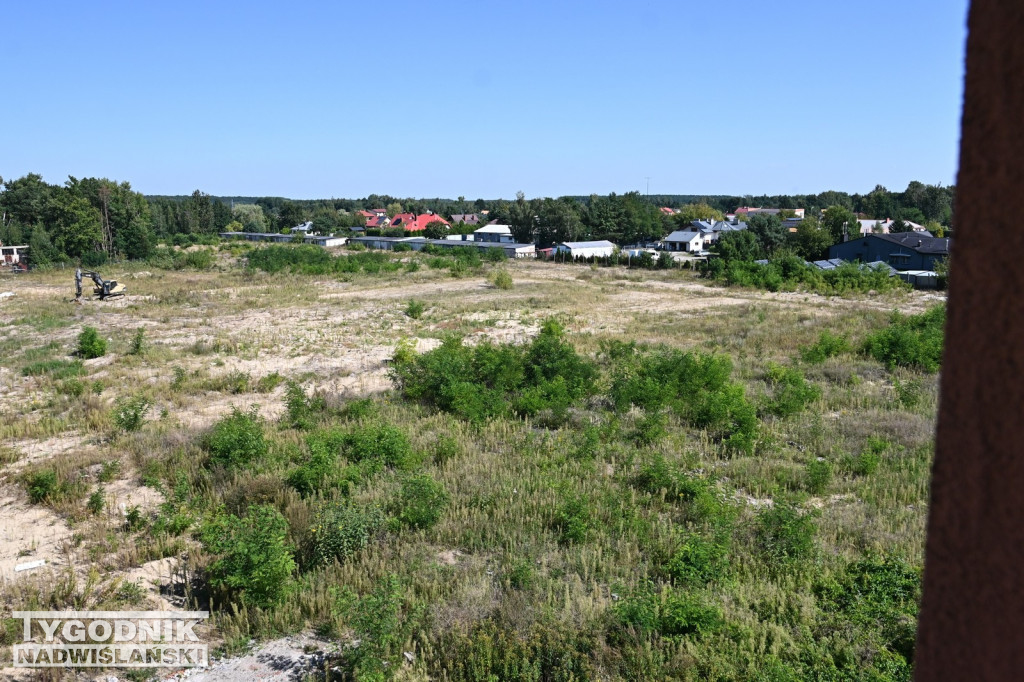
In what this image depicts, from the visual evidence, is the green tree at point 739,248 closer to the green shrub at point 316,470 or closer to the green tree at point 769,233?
the green tree at point 769,233

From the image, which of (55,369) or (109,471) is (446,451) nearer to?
(109,471)

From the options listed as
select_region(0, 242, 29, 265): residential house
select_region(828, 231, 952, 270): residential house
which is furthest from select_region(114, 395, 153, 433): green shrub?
select_region(0, 242, 29, 265): residential house

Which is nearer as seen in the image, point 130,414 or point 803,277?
point 130,414

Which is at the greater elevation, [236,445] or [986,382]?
[986,382]

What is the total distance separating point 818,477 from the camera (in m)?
7.96

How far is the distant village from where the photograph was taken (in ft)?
131

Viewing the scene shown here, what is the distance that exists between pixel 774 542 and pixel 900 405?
656 cm

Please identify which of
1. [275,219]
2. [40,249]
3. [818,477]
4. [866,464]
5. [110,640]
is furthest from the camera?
[275,219]

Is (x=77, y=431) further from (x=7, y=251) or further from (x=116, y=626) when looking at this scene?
(x=7, y=251)

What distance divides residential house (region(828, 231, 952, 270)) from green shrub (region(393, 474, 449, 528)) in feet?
121

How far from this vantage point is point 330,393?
41.9 feet

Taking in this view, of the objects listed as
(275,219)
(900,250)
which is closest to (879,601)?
(900,250)

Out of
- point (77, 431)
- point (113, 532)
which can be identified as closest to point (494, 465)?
point (113, 532)

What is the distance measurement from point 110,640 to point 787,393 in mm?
9986
